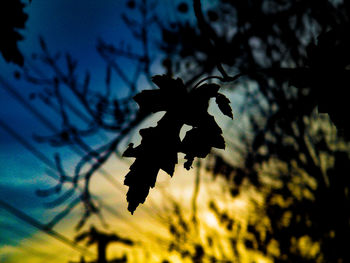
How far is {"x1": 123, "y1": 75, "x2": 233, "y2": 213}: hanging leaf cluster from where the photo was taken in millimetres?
1212

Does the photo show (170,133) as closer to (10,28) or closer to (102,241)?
(10,28)

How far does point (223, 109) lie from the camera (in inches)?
51.1

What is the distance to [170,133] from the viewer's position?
129 centimetres

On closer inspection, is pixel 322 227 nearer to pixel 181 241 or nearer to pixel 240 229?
pixel 240 229

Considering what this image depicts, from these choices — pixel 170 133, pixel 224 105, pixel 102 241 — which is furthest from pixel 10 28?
pixel 102 241

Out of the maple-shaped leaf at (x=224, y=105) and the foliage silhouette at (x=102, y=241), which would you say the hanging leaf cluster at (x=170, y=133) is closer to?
the maple-shaped leaf at (x=224, y=105)

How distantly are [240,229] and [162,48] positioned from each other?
22.9ft

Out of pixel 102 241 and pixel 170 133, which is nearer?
pixel 170 133

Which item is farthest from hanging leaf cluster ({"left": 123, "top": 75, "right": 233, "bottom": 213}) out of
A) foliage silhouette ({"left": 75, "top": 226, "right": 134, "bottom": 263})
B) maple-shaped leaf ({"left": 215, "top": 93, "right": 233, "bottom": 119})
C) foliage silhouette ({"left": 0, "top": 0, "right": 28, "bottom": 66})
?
foliage silhouette ({"left": 75, "top": 226, "right": 134, "bottom": 263})

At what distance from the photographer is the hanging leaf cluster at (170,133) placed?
121cm

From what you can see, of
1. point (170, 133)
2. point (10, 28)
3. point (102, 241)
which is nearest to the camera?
point (170, 133)

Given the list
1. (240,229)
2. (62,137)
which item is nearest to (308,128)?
(240,229)

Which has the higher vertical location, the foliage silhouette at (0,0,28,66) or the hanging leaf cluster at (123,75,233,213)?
the foliage silhouette at (0,0,28,66)

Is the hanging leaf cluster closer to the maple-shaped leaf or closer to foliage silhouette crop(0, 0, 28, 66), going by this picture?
the maple-shaped leaf
